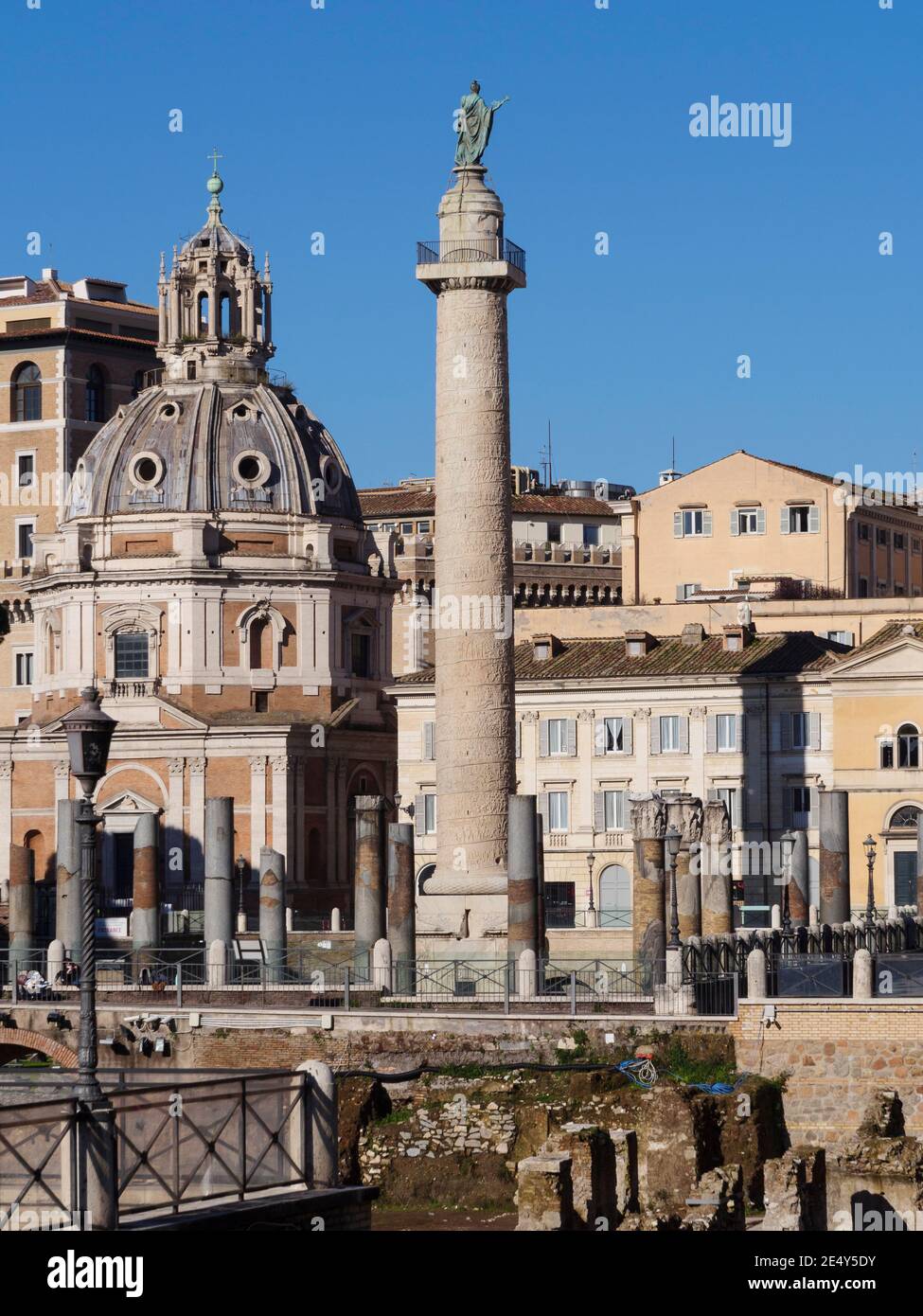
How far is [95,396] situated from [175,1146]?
87.6 meters

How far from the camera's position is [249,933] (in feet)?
222

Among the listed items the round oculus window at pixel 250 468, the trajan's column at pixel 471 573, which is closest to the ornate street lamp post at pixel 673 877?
the trajan's column at pixel 471 573

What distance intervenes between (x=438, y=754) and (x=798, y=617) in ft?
113

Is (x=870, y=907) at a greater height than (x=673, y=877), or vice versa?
(x=673, y=877)

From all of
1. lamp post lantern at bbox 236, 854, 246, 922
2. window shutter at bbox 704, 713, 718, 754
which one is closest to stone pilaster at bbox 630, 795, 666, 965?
window shutter at bbox 704, 713, 718, 754

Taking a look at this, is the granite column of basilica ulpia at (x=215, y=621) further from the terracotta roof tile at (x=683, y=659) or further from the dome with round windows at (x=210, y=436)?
the terracotta roof tile at (x=683, y=659)

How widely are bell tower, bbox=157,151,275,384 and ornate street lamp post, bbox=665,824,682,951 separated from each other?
4235cm

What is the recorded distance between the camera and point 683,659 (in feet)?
246

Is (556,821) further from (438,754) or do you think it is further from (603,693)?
(438,754)

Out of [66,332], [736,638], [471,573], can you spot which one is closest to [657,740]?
→ [736,638]

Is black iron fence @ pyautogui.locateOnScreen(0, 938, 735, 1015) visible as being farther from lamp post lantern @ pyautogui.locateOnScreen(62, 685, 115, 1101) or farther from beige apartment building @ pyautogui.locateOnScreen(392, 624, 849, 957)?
beige apartment building @ pyautogui.locateOnScreen(392, 624, 849, 957)

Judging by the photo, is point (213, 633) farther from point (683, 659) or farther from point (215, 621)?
point (683, 659)

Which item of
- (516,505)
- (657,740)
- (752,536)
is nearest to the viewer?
(657,740)

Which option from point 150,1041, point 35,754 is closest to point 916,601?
point 35,754
